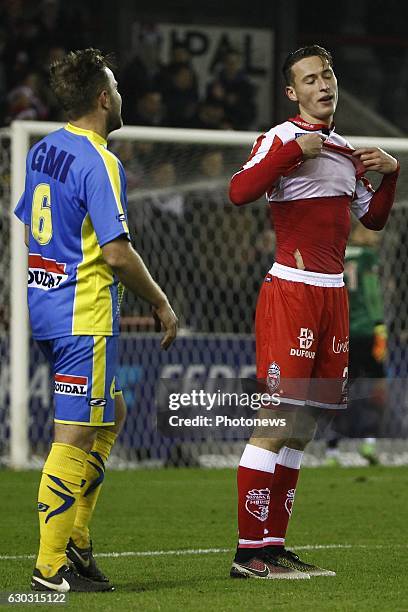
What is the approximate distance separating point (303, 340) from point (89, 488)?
0.98 metres

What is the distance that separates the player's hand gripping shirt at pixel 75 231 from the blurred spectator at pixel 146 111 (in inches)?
366

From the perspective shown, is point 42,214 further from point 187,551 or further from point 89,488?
point 187,551

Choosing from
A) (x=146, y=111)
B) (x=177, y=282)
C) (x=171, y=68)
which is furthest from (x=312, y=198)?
(x=171, y=68)

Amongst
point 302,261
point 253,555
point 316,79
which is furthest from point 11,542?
point 316,79

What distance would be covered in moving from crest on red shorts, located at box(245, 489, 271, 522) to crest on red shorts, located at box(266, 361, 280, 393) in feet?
1.26

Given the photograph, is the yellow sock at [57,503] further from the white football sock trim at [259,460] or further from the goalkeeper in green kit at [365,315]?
the goalkeeper in green kit at [365,315]

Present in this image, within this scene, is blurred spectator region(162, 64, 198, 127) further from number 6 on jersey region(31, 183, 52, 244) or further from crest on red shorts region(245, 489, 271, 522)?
number 6 on jersey region(31, 183, 52, 244)

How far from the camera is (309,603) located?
4.30 metres

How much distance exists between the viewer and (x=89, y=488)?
4.72 m

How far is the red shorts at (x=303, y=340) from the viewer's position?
196 inches

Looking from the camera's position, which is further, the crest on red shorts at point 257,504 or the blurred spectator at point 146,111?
the blurred spectator at point 146,111

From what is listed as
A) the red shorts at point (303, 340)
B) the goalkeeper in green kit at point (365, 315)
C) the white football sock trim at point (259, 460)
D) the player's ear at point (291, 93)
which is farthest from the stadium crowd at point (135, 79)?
the white football sock trim at point (259, 460)

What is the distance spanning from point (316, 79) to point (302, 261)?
71 cm

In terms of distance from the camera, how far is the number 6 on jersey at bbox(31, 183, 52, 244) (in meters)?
4.45
